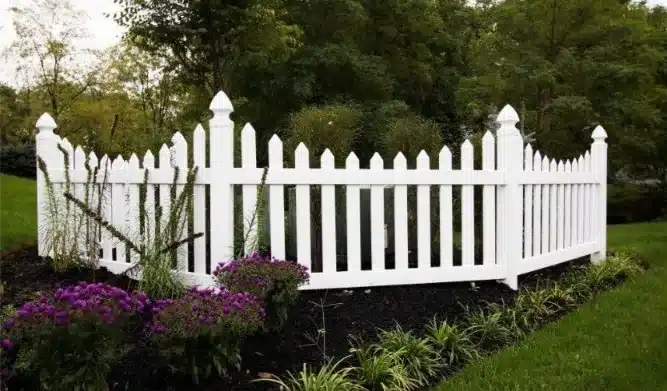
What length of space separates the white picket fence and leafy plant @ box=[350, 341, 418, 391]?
1.11 m

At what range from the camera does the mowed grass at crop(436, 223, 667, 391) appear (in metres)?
3.46

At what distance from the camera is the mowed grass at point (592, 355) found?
346 cm

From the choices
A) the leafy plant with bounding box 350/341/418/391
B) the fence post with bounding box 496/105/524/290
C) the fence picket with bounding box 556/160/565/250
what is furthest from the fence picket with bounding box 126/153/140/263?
the fence picket with bounding box 556/160/565/250

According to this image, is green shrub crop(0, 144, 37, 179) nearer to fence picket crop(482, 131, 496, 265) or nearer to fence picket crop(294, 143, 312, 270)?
fence picket crop(294, 143, 312, 270)

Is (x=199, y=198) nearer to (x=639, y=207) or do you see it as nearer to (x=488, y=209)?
(x=488, y=209)

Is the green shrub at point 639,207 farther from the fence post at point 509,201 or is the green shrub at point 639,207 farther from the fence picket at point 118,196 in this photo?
the fence picket at point 118,196

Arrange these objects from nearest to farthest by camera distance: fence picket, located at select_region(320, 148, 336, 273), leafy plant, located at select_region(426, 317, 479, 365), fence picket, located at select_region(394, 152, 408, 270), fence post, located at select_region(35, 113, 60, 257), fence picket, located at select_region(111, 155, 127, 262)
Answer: leafy plant, located at select_region(426, 317, 479, 365)
fence picket, located at select_region(320, 148, 336, 273)
fence picket, located at select_region(394, 152, 408, 270)
fence picket, located at select_region(111, 155, 127, 262)
fence post, located at select_region(35, 113, 60, 257)

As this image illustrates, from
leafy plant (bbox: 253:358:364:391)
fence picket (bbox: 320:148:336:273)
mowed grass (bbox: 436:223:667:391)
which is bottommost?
mowed grass (bbox: 436:223:667:391)

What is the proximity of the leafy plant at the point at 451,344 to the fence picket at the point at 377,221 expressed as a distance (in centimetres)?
78

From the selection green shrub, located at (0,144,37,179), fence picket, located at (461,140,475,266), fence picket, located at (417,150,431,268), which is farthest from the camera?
green shrub, located at (0,144,37,179)

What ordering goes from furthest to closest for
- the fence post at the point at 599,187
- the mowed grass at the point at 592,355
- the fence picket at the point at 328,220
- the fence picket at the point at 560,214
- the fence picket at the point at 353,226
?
the fence post at the point at 599,187 < the fence picket at the point at 560,214 < the fence picket at the point at 353,226 < the fence picket at the point at 328,220 < the mowed grass at the point at 592,355

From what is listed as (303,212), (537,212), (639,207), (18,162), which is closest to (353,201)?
(303,212)

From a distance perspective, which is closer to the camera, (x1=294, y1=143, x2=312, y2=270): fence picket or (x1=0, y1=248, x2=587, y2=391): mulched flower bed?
(x1=0, y1=248, x2=587, y2=391): mulched flower bed

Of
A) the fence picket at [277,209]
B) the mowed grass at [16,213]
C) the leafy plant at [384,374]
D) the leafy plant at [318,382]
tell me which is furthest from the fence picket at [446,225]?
the mowed grass at [16,213]
